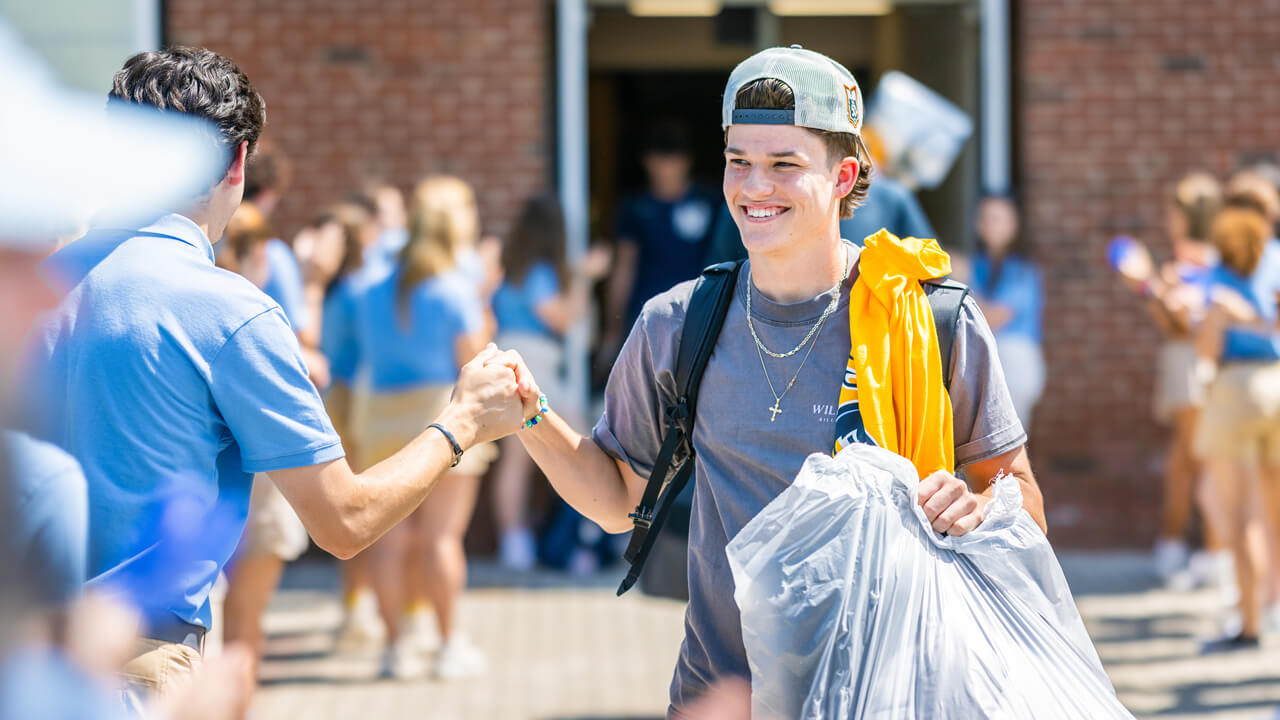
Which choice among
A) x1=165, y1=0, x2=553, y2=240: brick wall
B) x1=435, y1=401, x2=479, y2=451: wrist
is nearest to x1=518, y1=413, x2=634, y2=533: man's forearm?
x1=435, y1=401, x2=479, y2=451: wrist

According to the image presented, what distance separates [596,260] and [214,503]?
235 inches

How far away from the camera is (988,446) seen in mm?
2529

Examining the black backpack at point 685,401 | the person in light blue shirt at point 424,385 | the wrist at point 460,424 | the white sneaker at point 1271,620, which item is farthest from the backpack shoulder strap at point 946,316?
the white sneaker at point 1271,620

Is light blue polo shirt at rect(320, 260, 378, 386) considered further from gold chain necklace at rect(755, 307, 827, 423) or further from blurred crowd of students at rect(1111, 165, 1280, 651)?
gold chain necklace at rect(755, 307, 827, 423)

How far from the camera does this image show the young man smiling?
8.38 ft

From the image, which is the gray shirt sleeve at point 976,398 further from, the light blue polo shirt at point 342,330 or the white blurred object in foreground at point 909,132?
the light blue polo shirt at point 342,330

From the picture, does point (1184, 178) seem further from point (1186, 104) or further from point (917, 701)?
point (917, 701)

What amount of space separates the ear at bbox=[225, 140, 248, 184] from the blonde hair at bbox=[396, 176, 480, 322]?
358 cm

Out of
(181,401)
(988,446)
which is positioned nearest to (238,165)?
(181,401)

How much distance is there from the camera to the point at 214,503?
7.75 feet

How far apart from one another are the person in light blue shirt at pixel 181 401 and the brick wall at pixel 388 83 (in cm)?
573

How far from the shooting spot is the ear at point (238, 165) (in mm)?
2537

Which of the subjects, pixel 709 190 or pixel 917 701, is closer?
pixel 917 701

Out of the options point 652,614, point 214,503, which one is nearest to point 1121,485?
point 652,614
